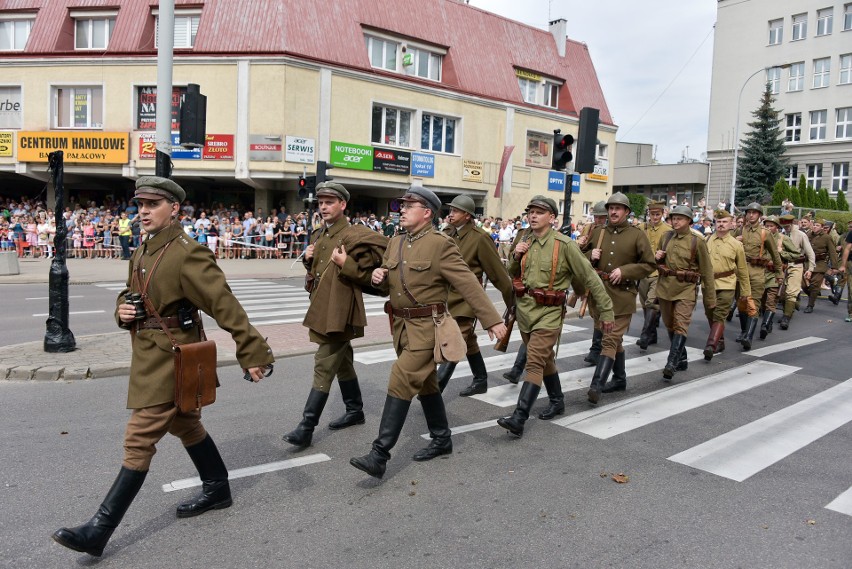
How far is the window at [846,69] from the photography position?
1820 inches

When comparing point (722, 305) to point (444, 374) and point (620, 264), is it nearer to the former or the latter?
point (620, 264)

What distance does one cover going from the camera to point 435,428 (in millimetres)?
5062

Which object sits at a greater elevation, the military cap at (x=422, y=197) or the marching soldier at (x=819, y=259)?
the military cap at (x=422, y=197)

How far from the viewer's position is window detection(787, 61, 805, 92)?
4863cm

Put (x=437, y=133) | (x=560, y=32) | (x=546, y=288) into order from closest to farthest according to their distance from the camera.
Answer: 1. (x=546, y=288)
2. (x=437, y=133)
3. (x=560, y=32)

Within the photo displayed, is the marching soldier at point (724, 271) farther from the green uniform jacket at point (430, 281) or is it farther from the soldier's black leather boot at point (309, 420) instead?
the soldier's black leather boot at point (309, 420)

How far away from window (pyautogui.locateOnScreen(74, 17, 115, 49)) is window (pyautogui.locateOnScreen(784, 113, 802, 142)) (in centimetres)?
4497

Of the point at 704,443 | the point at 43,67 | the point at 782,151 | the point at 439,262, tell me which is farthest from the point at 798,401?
the point at 782,151

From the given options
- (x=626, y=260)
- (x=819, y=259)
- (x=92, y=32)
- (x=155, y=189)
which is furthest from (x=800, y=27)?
(x=155, y=189)

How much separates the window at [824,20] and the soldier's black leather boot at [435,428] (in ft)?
176

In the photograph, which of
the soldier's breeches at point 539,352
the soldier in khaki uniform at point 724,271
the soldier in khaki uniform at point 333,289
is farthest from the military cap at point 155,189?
the soldier in khaki uniform at point 724,271

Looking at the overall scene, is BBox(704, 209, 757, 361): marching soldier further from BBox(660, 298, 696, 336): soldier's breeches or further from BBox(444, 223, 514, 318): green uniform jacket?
BBox(444, 223, 514, 318): green uniform jacket

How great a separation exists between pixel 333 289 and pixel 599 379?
9.99 ft

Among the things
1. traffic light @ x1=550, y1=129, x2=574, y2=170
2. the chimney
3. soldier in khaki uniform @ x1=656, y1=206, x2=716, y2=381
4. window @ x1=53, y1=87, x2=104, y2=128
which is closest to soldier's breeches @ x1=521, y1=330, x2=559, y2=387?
soldier in khaki uniform @ x1=656, y1=206, x2=716, y2=381
